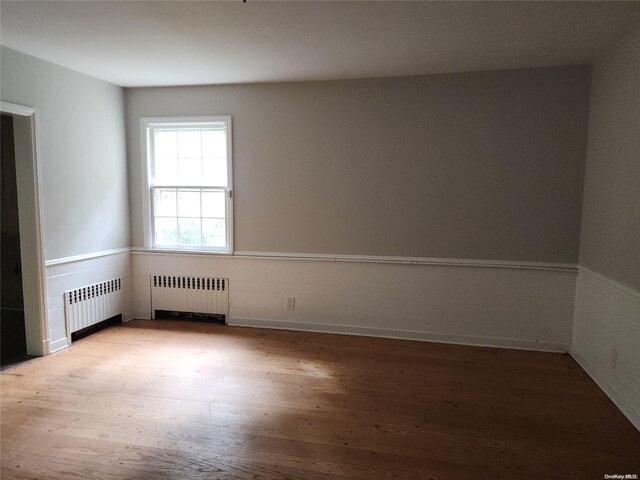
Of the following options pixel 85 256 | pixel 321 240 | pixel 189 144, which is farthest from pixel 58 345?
pixel 321 240

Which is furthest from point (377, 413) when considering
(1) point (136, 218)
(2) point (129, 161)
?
(2) point (129, 161)

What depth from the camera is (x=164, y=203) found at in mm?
4500

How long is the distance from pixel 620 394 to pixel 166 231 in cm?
445

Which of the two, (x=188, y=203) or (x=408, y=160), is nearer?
(x=408, y=160)

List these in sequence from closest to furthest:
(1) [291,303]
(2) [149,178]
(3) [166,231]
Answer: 1. (1) [291,303]
2. (2) [149,178]
3. (3) [166,231]

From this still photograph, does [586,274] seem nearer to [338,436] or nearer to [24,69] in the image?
[338,436]

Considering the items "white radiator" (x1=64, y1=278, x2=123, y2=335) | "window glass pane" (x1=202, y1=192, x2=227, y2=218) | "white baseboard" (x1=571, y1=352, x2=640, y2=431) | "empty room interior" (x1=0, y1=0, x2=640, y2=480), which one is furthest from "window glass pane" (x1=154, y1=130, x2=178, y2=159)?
"white baseboard" (x1=571, y1=352, x2=640, y2=431)

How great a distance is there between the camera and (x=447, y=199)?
378 cm

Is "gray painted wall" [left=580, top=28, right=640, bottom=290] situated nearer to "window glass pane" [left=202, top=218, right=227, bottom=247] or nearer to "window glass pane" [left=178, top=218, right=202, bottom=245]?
"window glass pane" [left=202, top=218, right=227, bottom=247]

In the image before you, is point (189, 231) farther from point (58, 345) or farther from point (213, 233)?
point (58, 345)

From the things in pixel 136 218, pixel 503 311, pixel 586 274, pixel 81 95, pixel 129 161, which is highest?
pixel 81 95

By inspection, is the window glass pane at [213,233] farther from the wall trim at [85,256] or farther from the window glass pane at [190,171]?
the wall trim at [85,256]

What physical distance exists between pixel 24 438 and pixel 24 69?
9.35ft

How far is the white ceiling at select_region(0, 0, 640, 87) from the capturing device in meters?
2.42
